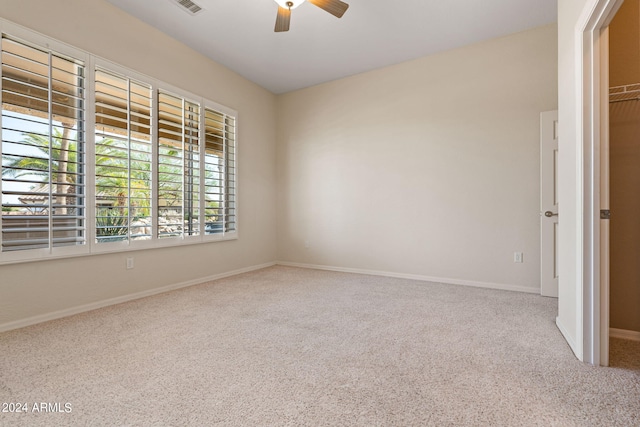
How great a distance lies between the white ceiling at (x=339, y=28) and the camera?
A: 3.04 meters

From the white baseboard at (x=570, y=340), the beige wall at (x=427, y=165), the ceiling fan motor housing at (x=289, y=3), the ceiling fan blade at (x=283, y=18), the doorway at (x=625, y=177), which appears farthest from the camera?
the beige wall at (x=427, y=165)

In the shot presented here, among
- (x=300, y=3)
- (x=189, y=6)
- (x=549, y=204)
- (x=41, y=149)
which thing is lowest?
(x=549, y=204)

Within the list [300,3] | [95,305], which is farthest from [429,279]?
[95,305]

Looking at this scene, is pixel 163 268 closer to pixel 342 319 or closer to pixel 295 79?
pixel 342 319

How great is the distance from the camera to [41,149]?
2504 mm

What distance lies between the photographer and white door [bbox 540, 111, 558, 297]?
10.7 feet

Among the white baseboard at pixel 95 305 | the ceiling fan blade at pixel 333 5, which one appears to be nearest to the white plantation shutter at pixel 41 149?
the white baseboard at pixel 95 305

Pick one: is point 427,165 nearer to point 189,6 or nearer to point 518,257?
point 518,257

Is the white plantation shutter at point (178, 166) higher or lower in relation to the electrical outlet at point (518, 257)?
higher

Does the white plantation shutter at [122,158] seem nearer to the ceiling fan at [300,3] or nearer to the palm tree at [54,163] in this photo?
the palm tree at [54,163]

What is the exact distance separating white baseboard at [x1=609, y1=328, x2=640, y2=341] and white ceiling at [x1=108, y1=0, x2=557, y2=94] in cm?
307

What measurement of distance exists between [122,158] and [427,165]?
3651mm

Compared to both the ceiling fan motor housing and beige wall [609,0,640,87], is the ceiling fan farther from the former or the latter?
beige wall [609,0,640,87]

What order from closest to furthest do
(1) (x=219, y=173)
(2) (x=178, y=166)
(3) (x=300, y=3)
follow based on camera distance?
(3) (x=300, y=3)
(2) (x=178, y=166)
(1) (x=219, y=173)
